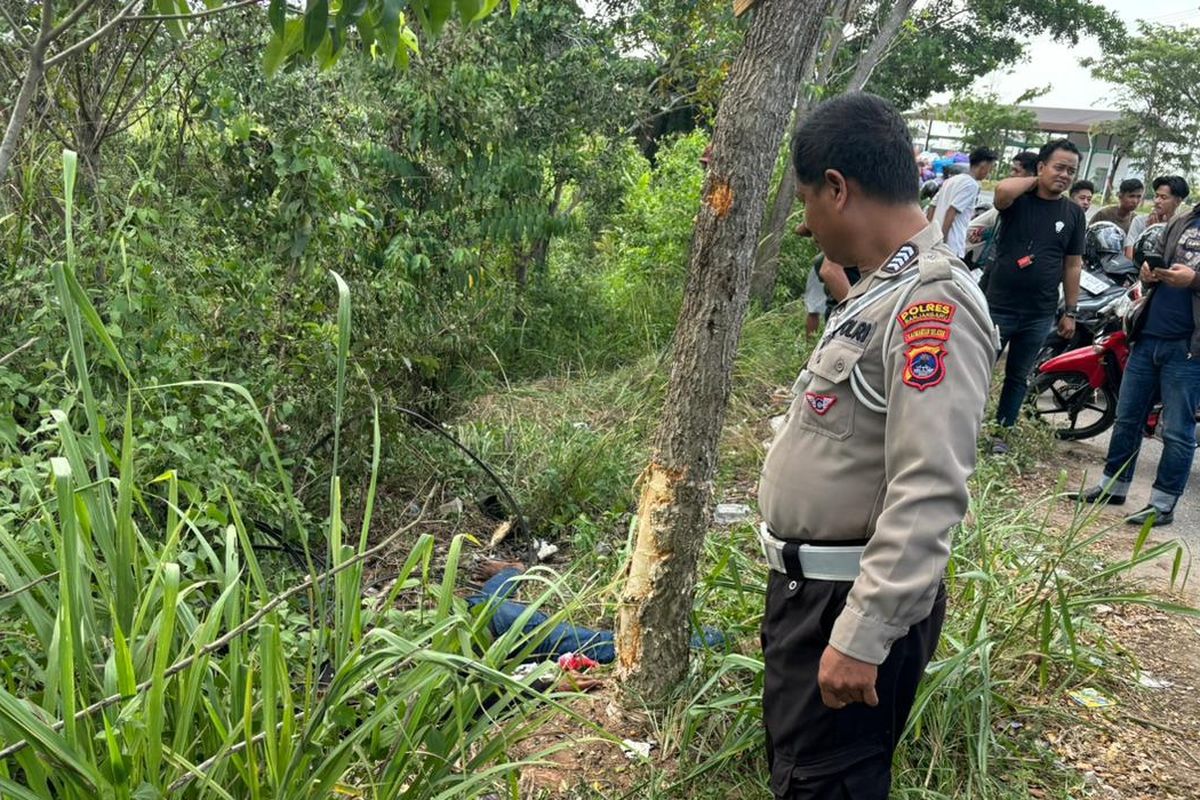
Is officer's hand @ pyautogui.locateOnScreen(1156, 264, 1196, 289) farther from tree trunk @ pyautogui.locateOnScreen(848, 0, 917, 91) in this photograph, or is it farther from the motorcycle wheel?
tree trunk @ pyautogui.locateOnScreen(848, 0, 917, 91)

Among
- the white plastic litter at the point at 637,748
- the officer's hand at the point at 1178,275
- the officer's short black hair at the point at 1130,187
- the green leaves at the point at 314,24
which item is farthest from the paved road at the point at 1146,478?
the green leaves at the point at 314,24

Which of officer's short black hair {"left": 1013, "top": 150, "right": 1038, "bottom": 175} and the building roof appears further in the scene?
the building roof

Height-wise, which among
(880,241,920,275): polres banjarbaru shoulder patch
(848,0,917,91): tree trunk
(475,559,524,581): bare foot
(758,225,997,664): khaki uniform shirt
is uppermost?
(848,0,917,91): tree trunk

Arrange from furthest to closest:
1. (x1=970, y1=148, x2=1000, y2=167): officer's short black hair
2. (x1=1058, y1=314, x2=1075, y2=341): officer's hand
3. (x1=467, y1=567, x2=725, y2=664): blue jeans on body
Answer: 1. (x1=970, y1=148, x2=1000, y2=167): officer's short black hair
2. (x1=1058, y1=314, x2=1075, y2=341): officer's hand
3. (x1=467, y1=567, x2=725, y2=664): blue jeans on body

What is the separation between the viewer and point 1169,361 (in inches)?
182

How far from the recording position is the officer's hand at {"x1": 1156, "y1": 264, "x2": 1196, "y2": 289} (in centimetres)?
449

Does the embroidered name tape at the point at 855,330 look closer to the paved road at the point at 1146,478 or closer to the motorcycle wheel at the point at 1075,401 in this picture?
the paved road at the point at 1146,478

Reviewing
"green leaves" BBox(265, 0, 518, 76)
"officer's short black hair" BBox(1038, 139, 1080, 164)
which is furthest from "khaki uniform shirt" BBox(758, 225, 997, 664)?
"officer's short black hair" BBox(1038, 139, 1080, 164)

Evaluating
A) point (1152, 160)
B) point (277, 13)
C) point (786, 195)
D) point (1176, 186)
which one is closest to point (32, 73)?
point (277, 13)

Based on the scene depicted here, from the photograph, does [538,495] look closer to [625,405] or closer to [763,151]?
[625,405]

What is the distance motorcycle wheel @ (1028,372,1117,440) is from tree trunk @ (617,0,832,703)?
4232mm

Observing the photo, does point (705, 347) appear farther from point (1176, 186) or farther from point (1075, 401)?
point (1176, 186)

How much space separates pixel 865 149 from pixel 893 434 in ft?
1.68

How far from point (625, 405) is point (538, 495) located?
1.42 meters
